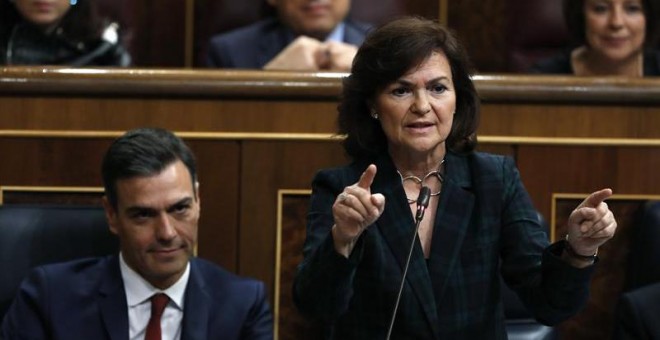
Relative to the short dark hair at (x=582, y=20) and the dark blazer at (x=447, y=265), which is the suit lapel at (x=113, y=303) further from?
the short dark hair at (x=582, y=20)

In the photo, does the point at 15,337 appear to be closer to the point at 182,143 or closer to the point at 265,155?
the point at 182,143

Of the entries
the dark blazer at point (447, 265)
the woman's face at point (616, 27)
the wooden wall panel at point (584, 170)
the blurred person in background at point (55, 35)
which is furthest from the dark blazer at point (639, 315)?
the blurred person in background at point (55, 35)


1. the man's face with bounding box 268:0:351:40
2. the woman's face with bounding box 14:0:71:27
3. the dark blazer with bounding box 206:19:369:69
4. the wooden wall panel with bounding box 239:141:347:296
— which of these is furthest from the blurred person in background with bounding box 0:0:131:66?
the wooden wall panel with bounding box 239:141:347:296

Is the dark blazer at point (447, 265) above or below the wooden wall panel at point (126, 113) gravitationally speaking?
below

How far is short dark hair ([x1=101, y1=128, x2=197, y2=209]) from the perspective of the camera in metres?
1.61

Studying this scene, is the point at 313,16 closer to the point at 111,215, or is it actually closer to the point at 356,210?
the point at 111,215

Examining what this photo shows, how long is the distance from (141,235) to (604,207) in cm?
65

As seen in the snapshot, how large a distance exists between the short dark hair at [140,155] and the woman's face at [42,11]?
0.65 metres

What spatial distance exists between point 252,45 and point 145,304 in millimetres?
765

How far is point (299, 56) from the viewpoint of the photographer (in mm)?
2076

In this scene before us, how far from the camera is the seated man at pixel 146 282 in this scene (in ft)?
5.16

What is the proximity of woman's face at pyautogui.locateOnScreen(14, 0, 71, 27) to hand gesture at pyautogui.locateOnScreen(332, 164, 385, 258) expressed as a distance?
1.19m

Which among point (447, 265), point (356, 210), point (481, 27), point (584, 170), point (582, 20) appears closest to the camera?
point (356, 210)

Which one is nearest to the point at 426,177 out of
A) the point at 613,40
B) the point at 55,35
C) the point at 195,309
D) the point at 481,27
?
the point at 195,309
